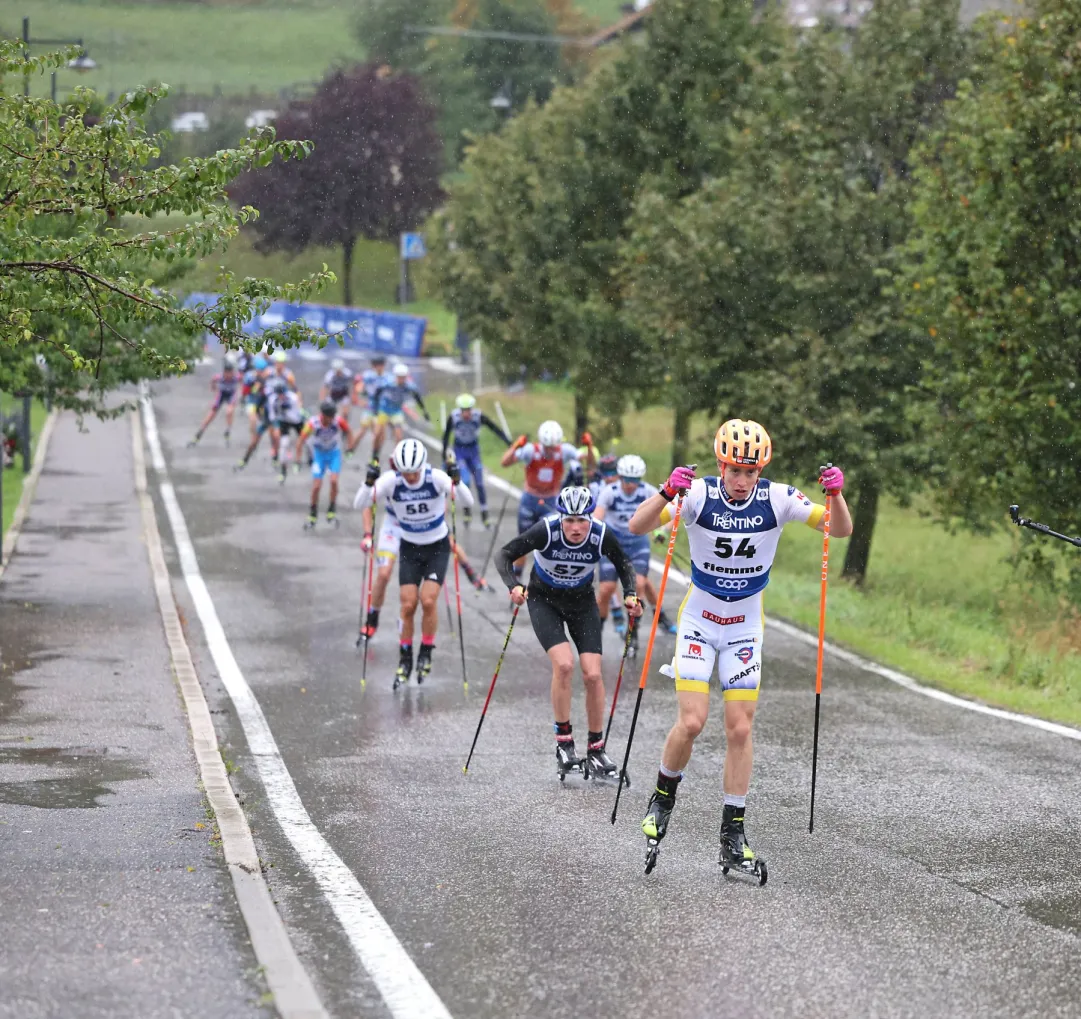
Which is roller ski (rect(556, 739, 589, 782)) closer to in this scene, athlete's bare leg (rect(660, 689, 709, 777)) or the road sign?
athlete's bare leg (rect(660, 689, 709, 777))

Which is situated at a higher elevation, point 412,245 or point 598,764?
point 412,245

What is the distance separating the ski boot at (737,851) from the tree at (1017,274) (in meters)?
10.6

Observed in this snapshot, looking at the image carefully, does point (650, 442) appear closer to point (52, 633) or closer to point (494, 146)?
point (494, 146)

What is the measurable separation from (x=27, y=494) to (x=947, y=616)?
16.1 meters

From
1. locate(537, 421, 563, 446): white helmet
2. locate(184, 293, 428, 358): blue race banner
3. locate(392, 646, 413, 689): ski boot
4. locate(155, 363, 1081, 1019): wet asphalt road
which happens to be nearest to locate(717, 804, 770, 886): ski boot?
locate(155, 363, 1081, 1019): wet asphalt road

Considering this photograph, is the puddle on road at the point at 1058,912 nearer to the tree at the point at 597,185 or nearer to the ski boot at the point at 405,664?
the ski boot at the point at 405,664

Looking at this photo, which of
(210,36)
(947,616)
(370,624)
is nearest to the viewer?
(370,624)

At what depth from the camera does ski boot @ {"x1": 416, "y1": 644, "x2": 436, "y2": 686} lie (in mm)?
14680

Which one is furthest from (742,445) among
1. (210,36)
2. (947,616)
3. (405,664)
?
(210,36)

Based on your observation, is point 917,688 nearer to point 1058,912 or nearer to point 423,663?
point 423,663

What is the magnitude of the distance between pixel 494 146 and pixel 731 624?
33.4m

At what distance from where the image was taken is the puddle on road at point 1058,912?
7.62m

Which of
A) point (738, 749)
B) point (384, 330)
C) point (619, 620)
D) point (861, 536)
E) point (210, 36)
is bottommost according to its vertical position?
point (861, 536)

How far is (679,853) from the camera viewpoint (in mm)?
9016
